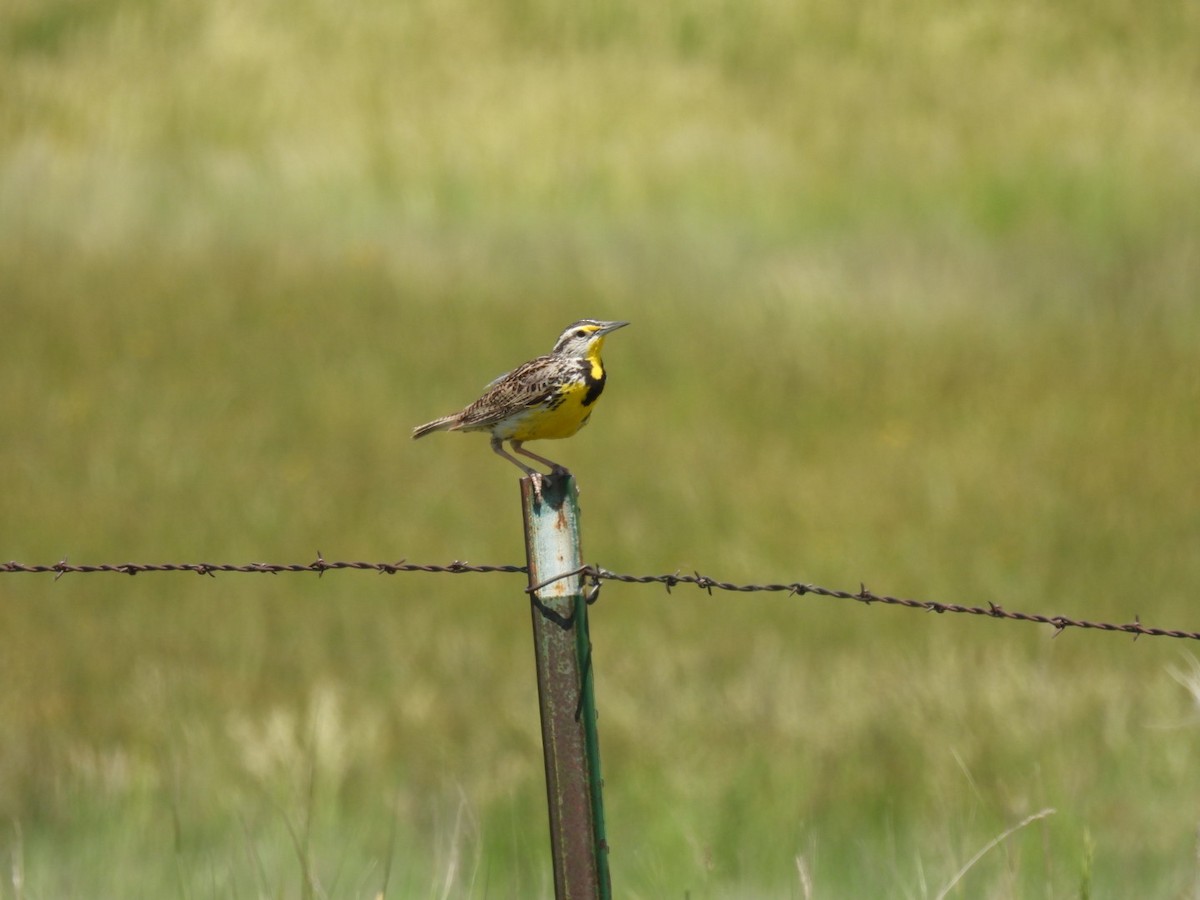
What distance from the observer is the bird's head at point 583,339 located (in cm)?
464

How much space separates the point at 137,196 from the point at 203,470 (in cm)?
704

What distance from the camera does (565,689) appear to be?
318cm

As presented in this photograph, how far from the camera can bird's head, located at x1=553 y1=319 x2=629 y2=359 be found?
4645 millimetres

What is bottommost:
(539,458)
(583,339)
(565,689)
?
(565,689)

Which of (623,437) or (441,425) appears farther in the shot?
(623,437)

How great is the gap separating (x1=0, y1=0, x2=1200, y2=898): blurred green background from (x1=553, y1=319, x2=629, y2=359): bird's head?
4.11ft

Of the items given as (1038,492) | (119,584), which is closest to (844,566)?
(1038,492)

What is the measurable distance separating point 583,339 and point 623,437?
15.7ft

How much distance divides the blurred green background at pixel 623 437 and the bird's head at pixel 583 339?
1.25m

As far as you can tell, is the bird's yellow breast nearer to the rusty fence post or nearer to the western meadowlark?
the western meadowlark

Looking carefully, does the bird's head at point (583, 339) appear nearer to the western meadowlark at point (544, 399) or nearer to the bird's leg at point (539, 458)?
the western meadowlark at point (544, 399)

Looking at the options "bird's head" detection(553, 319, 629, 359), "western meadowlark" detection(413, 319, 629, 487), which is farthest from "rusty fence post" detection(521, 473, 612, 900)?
"bird's head" detection(553, 319, 629, 359)

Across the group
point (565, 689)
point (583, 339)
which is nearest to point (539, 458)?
point (583, 339)

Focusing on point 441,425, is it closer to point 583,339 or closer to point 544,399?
point 583,339
